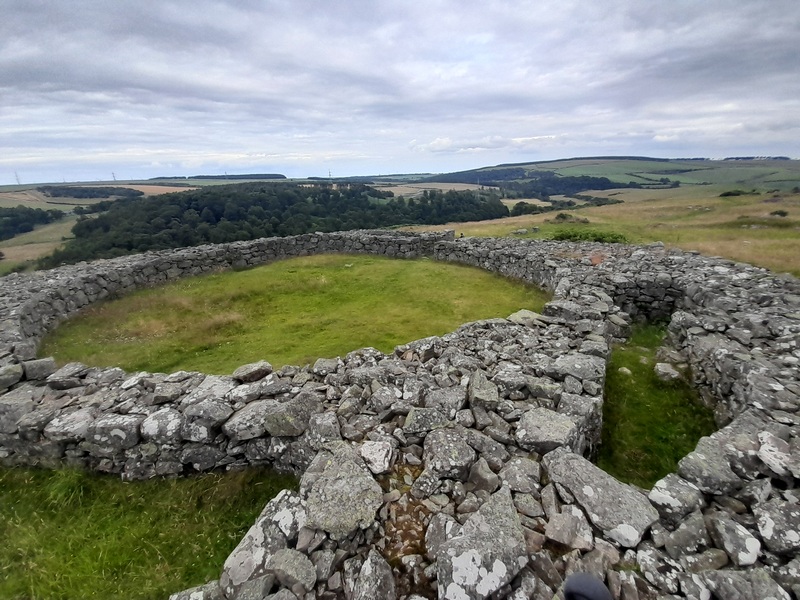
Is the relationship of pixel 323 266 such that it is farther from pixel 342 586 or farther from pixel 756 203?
pixel 756 203

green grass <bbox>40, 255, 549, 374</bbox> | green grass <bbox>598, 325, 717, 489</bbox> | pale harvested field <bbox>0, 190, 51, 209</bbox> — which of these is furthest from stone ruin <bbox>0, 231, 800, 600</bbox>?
pale harvested field <bbox>0, 190, 51, 209</bbox>

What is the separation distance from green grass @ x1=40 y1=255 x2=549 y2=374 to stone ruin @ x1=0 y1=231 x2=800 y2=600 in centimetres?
259

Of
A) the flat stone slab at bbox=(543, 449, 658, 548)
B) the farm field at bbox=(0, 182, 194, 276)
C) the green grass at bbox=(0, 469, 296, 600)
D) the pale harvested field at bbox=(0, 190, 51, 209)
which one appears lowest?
the farm field at bbox=(0, 182, 194, 276)

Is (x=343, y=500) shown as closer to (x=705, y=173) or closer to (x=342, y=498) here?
(x=342, y=498)

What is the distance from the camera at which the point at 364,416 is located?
19.5 ft

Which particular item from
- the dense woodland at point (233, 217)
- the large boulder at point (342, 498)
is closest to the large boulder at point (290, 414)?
the large boulder at point (342, 498)

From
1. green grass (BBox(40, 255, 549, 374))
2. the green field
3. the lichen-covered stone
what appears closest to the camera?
the lichen-covered stone

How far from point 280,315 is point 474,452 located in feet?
35.2

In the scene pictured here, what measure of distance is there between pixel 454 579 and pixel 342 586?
110 cm

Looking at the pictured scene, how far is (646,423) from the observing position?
7203 mm

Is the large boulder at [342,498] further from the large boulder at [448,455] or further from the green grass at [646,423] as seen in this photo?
the green grass at [646,423]

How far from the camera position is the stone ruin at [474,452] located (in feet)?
12.0

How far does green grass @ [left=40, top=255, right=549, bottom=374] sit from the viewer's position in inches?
438

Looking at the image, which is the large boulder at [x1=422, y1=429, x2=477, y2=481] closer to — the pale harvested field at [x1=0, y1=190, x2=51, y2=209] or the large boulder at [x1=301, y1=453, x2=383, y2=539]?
the large boulder at [x1=301, y1=453, x2=383, y2=539]
